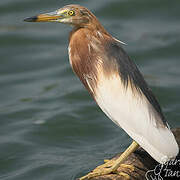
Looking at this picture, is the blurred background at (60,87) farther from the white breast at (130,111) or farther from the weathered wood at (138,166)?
the white breast at (130,111)

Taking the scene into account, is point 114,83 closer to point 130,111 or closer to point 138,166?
point 130,111

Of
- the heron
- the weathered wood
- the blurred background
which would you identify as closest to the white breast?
the heron

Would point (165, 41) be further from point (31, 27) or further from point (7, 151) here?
point (7, 151)

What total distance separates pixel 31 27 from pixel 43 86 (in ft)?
7.91

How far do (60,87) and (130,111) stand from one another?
14.7 ft

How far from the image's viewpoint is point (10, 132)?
8.13m

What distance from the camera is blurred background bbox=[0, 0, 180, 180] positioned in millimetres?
7426

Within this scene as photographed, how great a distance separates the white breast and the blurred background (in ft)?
6.69

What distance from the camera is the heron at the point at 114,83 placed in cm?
479

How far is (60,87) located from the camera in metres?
9.23

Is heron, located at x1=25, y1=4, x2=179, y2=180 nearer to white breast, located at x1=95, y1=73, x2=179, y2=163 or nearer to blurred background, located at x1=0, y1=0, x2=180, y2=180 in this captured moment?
white breast, located at x1=95, y1=73, x2=179, y2=163

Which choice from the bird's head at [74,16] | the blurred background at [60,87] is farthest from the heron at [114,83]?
the blurred background at [60,87]

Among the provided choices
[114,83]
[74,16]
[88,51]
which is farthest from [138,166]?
[74,16]

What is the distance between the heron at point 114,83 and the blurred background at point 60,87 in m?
2.04
